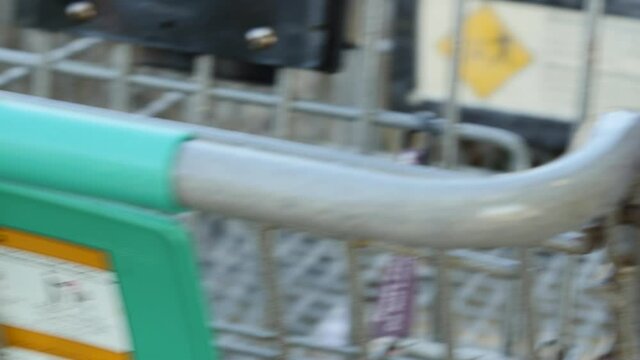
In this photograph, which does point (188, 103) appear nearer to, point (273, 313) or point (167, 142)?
point (273, 313)

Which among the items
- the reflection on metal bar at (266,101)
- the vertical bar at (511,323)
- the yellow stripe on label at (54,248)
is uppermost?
the reflection on metal bar at (266,101)

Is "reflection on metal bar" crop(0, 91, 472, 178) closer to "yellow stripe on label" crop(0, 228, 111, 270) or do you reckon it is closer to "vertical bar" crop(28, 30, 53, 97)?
"yellow stripe on label" crop(0, 228, 111, 270)

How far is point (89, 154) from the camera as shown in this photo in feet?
2.30

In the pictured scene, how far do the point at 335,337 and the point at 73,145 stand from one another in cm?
→ 57

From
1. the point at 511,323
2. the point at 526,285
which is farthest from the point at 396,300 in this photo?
the point at 526,285

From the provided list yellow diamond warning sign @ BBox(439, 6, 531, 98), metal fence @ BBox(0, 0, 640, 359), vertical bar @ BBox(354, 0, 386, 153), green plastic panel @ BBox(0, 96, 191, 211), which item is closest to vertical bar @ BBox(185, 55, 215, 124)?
metal fence @ BBox(0, 0, 640, 359)

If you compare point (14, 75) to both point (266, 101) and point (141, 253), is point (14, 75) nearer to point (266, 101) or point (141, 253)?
point (266, 101)

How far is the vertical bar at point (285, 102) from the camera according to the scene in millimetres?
1114

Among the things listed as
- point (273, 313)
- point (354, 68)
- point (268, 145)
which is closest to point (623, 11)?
point (354, 68)

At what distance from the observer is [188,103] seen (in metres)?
1.30

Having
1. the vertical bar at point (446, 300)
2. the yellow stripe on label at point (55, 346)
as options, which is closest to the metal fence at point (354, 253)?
the vertical bar at point (446, 300)

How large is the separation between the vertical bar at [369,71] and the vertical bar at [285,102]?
54mm

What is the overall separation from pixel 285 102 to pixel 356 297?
0.95ft

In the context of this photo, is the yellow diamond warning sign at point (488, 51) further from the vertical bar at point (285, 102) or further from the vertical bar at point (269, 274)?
the vertical bar at point (269, 274)
